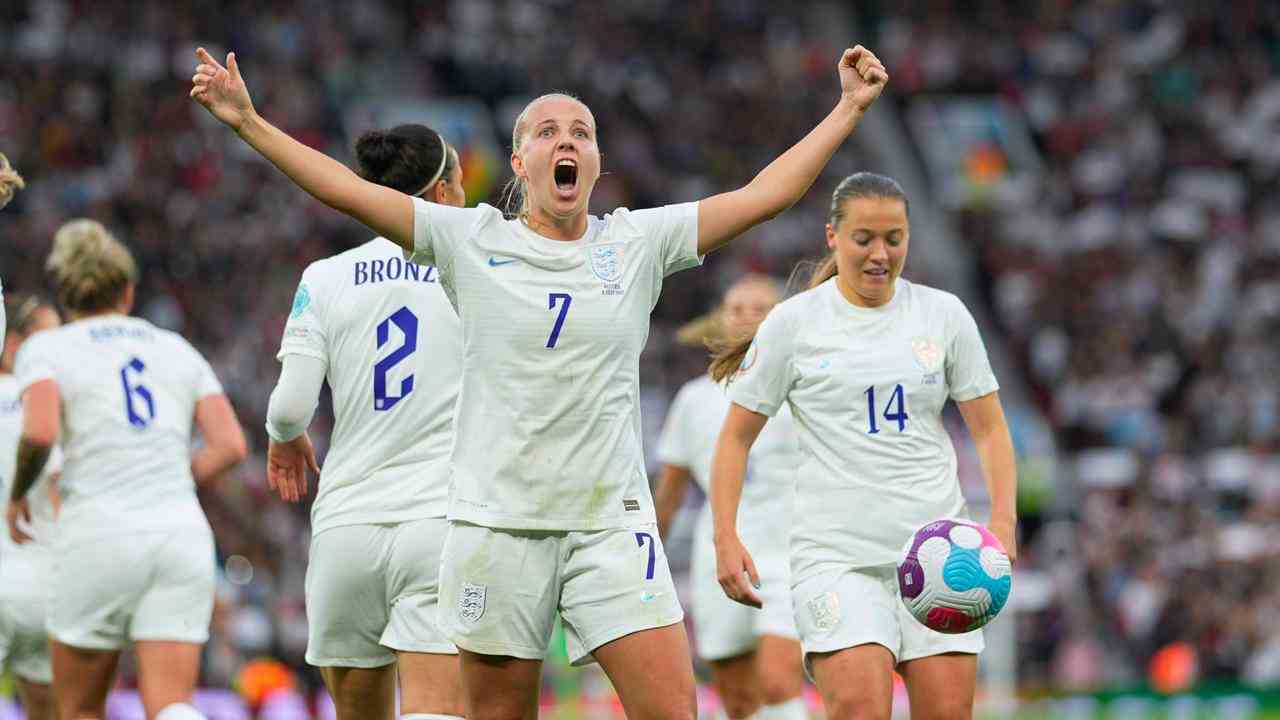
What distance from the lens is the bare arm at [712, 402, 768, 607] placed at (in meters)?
6.72

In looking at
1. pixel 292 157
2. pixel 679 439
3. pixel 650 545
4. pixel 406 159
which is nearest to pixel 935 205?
pixel 679 439

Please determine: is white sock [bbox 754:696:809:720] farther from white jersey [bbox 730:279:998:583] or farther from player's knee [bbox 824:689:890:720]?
player's knee [bbox 824:689:890:720]

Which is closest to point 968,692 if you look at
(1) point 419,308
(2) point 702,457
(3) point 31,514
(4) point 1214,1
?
(1) point 419,308

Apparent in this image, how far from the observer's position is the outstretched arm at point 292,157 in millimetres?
5453

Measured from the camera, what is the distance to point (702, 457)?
9.74 m

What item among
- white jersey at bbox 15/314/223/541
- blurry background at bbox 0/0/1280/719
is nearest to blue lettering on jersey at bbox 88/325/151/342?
white jersey at bbox 15/314/223/541

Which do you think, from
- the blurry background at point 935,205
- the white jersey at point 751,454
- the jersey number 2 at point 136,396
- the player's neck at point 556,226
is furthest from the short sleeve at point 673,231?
the blurry background at point 935,205

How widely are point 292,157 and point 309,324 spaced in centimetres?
144

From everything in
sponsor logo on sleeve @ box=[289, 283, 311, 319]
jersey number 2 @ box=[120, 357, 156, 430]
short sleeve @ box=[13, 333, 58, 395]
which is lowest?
jersey number 2 @ box=[120, 357, 156, 430]

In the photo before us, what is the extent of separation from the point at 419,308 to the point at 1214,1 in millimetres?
25730

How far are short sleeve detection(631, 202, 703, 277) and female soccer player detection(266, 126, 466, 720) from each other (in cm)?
113

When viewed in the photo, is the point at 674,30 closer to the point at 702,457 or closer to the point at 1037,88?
the point at 1037,88

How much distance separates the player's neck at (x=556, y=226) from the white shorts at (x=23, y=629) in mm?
3943

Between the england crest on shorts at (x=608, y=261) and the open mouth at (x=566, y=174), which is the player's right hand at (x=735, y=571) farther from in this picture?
the open mouth at (x=566, y=174)
